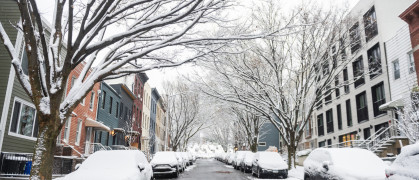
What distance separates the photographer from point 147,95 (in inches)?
1859

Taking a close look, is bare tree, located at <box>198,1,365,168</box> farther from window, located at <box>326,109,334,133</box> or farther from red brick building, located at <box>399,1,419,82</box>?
window, located at <box>326,109,334,133</box>

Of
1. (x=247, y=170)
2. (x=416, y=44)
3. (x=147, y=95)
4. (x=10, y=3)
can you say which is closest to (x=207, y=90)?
(x=247, y=170)

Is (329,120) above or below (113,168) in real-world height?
above

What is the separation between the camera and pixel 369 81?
27.9 meters

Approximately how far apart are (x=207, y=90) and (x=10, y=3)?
1155 cm

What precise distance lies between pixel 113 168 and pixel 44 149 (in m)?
2.61

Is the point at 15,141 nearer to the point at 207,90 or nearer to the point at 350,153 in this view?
the point at 207,90

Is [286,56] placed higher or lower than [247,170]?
higher

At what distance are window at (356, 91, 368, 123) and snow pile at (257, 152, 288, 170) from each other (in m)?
12.3

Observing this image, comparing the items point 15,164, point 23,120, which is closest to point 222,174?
point 15,164

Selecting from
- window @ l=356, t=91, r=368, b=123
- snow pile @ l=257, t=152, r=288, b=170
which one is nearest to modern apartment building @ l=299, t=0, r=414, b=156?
window @ l=356, t=91, r=368, b=123

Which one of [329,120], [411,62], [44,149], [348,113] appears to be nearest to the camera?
[44,149]

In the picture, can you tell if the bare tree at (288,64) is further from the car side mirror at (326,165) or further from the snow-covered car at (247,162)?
the car side mirror at (326,165)

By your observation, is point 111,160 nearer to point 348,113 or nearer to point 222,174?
point 222,174
